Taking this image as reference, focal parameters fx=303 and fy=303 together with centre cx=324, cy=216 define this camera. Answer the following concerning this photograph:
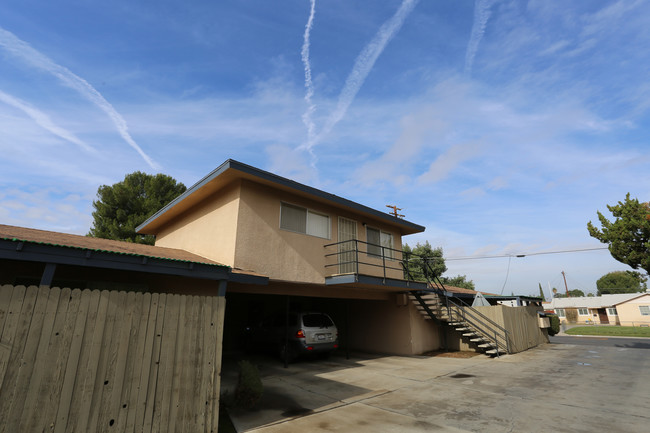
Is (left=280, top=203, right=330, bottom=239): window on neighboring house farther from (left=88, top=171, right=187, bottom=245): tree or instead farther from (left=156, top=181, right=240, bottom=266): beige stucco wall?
(left=88, top=171, right=187, bottom=245): tree

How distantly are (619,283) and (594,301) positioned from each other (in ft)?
146

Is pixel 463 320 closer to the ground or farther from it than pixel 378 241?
closer to the ground

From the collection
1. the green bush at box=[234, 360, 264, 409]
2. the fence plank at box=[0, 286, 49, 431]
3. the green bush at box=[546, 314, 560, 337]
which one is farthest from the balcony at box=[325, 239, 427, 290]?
the green bush at box=[546, 314, 560, 337]

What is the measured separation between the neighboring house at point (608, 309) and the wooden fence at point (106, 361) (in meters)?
62.4

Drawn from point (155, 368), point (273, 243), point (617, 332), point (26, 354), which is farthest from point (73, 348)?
point (617, 332)

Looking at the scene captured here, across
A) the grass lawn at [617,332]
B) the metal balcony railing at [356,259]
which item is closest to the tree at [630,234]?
the metal balcony railing at [356,259]

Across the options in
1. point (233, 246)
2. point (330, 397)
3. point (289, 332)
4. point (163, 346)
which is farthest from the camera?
point (289, 332)

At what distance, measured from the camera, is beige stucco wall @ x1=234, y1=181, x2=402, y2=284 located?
9.28 meters

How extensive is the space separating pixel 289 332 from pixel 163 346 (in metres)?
7.34

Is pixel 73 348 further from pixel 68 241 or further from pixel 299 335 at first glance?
pixel 299 335

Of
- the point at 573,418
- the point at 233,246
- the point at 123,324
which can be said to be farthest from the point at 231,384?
the point at 573,418

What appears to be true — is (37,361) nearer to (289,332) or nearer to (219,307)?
(219,307)

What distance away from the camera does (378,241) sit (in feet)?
47.0

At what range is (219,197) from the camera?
414 inches
